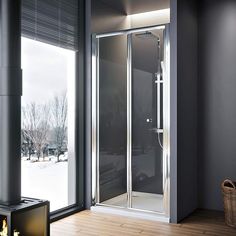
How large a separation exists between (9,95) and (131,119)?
1.68 meters

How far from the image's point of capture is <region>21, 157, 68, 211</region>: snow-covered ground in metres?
3.32

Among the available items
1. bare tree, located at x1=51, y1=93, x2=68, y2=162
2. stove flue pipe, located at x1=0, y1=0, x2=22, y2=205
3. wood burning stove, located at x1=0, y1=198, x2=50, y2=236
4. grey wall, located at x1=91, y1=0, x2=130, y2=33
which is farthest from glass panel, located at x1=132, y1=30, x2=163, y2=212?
stove flue pipe, located at x1=0, y1=0, x2=22, y2=205

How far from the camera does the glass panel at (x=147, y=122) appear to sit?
373 centimetres

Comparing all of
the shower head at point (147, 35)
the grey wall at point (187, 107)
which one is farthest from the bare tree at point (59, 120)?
the grey wall at point (187, 107)

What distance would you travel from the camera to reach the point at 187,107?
3.89 meters

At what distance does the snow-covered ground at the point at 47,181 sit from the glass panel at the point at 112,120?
46 cm

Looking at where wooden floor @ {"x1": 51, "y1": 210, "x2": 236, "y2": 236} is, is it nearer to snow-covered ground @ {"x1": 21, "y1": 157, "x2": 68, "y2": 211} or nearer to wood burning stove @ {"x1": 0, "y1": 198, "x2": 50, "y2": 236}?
snow-covered ground @ {"x1": 21, "y1": 157, "x2": 68, "y2": 211}

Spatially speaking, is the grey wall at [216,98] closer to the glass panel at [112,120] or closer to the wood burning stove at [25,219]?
the glass panel at [112,120]

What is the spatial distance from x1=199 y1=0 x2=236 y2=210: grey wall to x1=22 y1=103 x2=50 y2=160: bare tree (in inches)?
72.7

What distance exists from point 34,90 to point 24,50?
0.38 meters

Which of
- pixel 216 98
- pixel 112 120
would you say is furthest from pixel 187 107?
pixel 112 120

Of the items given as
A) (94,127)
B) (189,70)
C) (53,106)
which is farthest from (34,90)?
(189,70)

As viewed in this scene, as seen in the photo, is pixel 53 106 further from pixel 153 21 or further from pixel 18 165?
pixel 153 21

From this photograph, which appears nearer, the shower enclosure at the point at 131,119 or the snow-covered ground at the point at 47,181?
the snow-covered ground at the point at 47,181
